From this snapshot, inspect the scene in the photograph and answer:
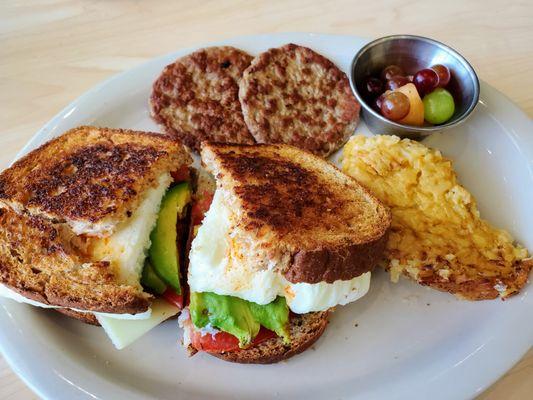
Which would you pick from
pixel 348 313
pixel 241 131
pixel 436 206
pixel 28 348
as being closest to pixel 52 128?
pixel 241 131

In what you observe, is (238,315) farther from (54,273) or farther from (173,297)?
(54,273)

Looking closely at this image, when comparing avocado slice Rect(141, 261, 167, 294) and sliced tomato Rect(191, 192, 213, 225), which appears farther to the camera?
sliced tomato Rect(191, 192, 213, 225)

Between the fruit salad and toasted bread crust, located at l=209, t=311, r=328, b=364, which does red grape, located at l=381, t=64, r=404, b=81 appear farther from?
toasted bread crust, located at l=209, t=311, r=328, b=364

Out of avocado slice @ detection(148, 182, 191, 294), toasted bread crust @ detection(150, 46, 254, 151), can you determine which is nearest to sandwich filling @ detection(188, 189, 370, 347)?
avocado slice @ detection(148, 182, 191, 294)

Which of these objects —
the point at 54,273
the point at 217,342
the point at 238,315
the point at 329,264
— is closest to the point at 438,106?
the point at 329,264

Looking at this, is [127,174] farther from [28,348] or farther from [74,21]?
[74,21]

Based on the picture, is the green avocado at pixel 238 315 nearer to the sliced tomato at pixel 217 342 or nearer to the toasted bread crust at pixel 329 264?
the sliced tomato at pixel 217 342

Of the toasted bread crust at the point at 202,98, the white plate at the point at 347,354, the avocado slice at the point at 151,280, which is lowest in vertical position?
the white plate at the point at 347,354

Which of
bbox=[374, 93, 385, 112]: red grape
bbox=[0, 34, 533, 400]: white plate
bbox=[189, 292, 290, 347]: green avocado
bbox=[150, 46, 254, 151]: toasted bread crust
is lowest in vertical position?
bbox=[0, 34, 533, 400]: white plate

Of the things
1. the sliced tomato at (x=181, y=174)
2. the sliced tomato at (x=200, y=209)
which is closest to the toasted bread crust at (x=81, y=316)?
the sliced tomato at (x=200, y=209)
